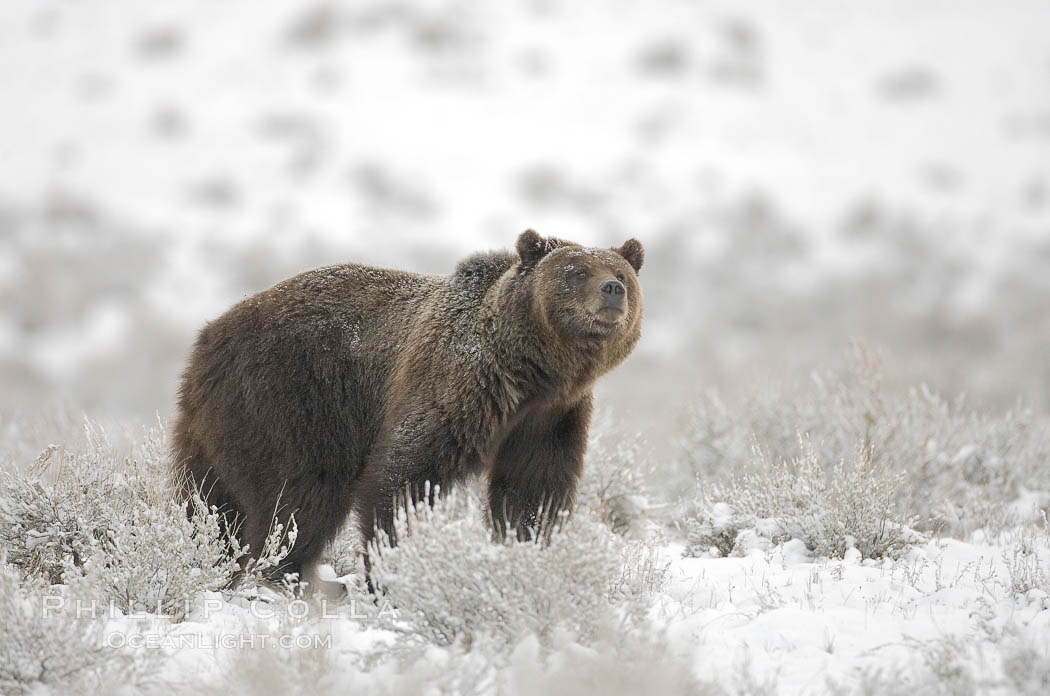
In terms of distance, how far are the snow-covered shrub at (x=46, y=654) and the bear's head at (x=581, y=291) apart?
2692 millimetres

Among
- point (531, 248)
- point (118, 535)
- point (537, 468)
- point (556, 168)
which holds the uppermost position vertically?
point (556, 168)

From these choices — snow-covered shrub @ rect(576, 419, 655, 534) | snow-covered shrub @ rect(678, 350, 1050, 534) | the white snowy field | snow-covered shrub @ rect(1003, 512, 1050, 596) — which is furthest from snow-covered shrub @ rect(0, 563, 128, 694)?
snow-covered shrub @ rect(678, 350, 1050, 534)

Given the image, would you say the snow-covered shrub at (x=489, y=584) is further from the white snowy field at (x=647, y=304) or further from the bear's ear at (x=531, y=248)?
the bear's ear at (x=531, y=248)

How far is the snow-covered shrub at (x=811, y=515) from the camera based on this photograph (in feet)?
18.8

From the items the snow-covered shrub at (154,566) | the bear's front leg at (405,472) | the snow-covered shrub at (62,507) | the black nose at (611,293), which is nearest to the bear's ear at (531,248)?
the black nose at (611,293)

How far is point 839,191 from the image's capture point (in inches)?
799

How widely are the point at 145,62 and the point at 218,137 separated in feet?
12.1

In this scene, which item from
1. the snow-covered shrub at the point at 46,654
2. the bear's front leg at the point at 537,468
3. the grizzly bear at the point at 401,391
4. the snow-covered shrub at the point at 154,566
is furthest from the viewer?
the bear's front leg at the point at 537,468

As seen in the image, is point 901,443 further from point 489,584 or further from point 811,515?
point 489,584

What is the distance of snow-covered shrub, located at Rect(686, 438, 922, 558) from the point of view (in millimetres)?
5727

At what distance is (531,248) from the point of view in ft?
18.4

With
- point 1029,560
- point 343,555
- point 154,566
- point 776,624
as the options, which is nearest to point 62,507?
point 154,566

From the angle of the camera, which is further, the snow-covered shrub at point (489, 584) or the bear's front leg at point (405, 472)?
the bear's front leg at point (405, 472)

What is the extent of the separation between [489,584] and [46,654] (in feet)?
5.75
